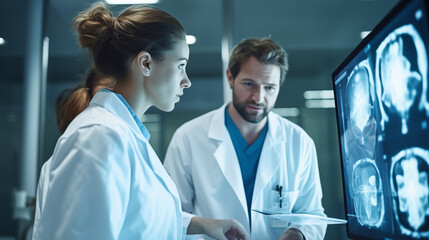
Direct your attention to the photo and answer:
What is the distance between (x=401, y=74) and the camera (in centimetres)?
58

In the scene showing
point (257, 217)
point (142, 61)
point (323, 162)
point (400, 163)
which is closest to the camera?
point (400, 163)

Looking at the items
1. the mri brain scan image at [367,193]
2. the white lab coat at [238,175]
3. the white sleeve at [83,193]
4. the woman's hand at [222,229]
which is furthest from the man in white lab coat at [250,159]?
the white sleeve at [83,193]

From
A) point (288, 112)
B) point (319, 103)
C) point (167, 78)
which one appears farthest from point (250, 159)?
point (319, 103)

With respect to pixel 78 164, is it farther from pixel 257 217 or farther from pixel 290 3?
pixel 290 3

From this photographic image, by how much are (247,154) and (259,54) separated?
45 centimetres

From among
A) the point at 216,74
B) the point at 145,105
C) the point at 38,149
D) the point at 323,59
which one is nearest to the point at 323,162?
the point at 323,59

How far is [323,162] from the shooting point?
2.50 metres

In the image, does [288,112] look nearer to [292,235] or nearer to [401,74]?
[292,235]

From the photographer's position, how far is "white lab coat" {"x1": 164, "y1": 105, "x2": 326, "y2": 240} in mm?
1416

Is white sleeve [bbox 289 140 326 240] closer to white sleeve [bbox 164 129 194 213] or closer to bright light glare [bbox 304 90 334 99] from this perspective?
white sleeve [bbox 164 129 194 213]

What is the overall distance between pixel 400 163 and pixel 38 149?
2582 mm

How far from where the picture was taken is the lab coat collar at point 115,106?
2.92 ft

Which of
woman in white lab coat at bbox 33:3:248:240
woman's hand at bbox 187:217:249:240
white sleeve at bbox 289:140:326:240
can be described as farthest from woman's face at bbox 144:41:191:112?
white sleeve at bbox 289:140:326:240

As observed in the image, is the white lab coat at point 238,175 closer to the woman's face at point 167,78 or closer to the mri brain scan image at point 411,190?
the woman's face at point 167,78
